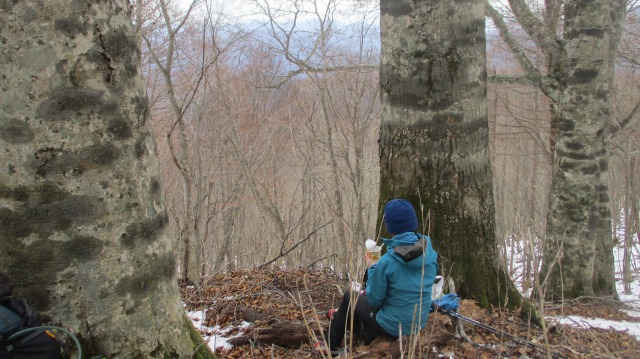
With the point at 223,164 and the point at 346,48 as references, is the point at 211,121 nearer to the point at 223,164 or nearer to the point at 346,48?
the point at 223,164

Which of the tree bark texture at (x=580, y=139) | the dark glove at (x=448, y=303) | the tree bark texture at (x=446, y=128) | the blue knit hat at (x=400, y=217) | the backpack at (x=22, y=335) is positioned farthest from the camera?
the tree bark texture at (x=580, y=139)

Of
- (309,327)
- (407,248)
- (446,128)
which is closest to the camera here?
(309,327)

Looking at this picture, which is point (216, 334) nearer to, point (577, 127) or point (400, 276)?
point (400, 276)

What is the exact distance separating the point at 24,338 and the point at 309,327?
4.22 ft

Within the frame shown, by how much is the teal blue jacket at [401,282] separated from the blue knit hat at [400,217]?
5 centimetres

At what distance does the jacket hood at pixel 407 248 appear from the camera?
2.87 m

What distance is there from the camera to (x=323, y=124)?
11.0 metres

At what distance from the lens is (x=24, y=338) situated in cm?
155

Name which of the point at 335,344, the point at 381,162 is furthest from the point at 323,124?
the point at 335,344

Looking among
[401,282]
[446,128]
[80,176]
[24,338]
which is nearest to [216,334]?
[401,282]

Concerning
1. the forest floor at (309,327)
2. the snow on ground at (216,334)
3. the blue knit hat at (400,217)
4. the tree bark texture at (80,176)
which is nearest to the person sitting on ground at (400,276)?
the blue knit hat at (400,217)

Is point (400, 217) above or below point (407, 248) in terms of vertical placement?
above

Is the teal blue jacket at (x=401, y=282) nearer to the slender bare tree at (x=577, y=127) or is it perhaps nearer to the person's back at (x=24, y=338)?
the person's back at (x=24, y=338)

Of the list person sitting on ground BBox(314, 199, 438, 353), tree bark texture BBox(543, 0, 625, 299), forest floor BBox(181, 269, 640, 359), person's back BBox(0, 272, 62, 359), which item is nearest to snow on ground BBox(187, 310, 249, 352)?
forest floor BBox(181, 269, 640, 359)
